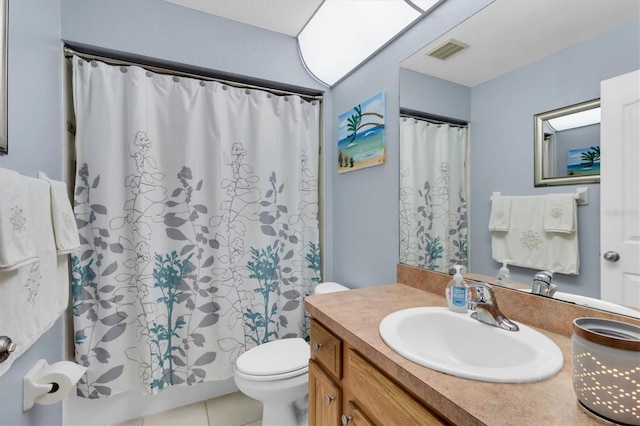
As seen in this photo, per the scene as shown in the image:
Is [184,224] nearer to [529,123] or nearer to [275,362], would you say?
[275,362]

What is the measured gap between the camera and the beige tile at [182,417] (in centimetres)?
168

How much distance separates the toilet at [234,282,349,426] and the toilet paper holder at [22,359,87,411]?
2.28 feet

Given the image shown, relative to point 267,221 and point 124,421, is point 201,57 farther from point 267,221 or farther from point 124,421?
point 124,421

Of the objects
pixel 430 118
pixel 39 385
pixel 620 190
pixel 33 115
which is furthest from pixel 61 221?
pixel 620 190

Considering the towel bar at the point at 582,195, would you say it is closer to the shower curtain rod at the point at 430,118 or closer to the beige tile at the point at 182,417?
the shower curtain rod at the point at 430,118

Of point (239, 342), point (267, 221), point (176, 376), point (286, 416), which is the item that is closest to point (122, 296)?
point (176, 376)

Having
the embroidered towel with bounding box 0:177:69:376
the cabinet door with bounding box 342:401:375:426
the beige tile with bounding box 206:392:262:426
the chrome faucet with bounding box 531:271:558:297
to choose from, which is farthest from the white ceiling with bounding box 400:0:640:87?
the beige tile with bounding box 206:392:262:426

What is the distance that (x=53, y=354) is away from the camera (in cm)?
134

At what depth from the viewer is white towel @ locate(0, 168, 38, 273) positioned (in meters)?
0.70

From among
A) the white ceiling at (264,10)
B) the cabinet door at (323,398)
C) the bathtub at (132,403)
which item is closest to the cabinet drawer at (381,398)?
the cabinet door at (323,398)

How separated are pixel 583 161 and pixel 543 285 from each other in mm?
396

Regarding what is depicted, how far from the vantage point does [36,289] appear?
2.85 ft

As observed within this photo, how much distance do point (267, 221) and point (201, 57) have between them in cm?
110

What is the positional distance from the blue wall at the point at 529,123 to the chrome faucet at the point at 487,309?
0.17m
